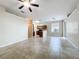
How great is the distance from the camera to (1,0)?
211 inches

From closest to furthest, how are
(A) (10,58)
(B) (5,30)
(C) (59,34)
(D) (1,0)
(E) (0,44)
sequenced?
(A) (10,58) → (D) (1,0) → (E) (0,44) → (B) (5,30) → (C) (59,34)

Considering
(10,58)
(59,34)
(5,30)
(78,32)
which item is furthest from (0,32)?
(59,34)

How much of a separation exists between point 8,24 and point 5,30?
551 millimetres

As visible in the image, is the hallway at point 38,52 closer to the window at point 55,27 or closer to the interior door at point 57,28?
the interior door at point 57,28

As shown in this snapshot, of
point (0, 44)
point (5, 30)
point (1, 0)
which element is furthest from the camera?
point (5, 30)

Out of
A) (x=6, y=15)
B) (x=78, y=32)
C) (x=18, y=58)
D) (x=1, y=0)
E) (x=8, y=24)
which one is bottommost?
(x=18, y=58)

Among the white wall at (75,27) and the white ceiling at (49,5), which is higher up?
the white ceiling at (49,5)

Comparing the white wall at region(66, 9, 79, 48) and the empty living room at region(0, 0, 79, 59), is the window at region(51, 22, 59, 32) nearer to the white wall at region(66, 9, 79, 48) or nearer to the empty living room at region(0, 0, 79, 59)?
the empty living room at region(0, 0, 79, 59)

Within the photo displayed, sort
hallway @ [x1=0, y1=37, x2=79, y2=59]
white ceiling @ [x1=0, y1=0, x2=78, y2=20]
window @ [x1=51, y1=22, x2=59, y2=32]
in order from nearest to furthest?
hallway @ [x1=0, y1=37, x2=79, y2=59]
white ceiling @ [x1=0, y1=0, x2=78, y2=20]
window @ [x1=51, y1=22, x2=59, y2=32]

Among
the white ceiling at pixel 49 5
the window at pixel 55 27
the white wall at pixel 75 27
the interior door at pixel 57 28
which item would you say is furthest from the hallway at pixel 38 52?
the window at pixel 55 27

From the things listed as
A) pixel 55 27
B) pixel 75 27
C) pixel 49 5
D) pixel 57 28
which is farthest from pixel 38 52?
pixel 55 27

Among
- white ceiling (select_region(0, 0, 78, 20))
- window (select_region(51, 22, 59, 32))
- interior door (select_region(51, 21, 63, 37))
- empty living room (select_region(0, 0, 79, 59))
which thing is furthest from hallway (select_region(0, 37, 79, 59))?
window (select_region(51, 22, 59, 32))

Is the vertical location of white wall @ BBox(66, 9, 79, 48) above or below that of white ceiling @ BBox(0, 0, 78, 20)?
below

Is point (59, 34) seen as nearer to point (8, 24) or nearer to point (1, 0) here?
point (8, 24)
